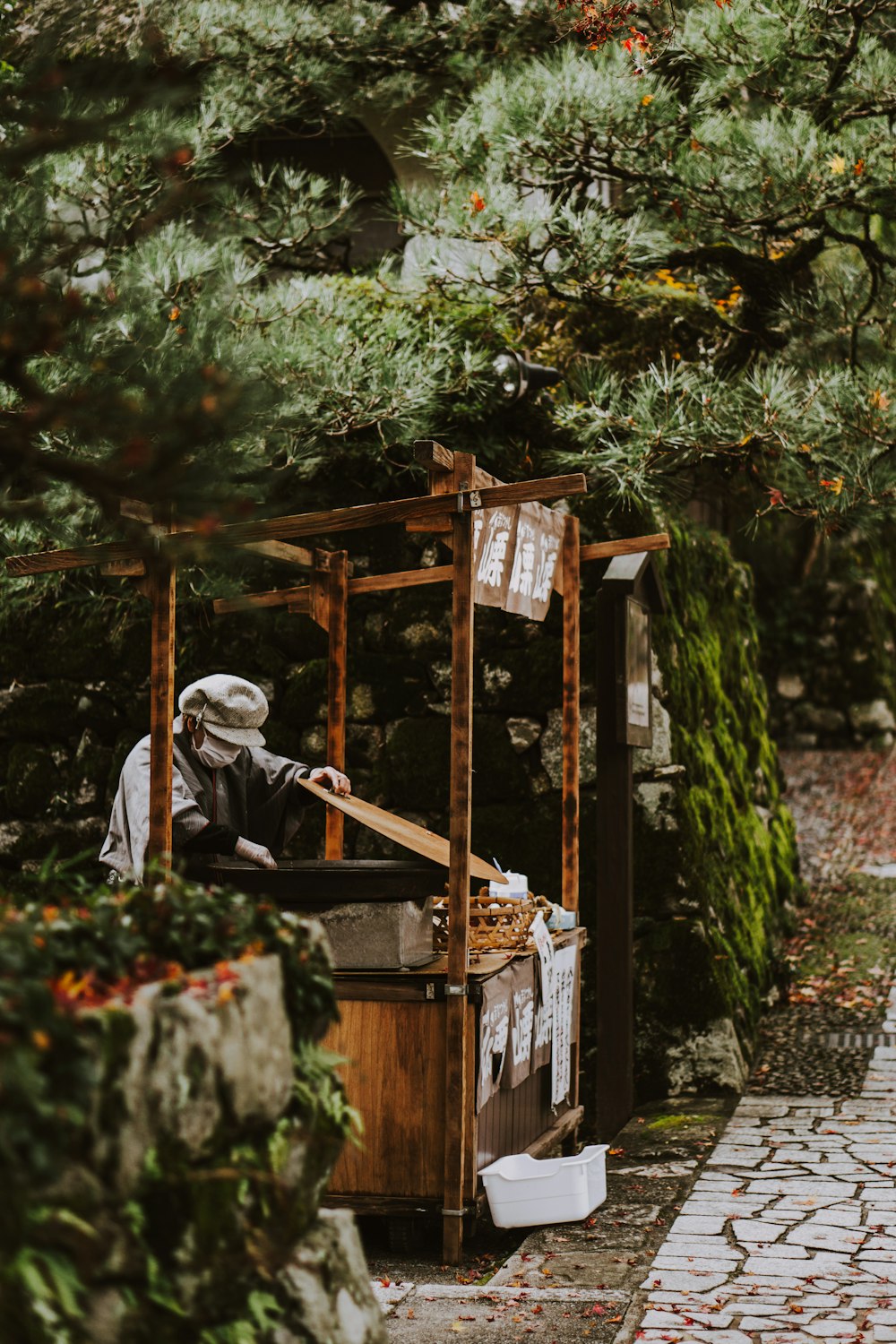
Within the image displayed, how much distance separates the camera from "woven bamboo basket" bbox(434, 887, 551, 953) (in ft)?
17.1

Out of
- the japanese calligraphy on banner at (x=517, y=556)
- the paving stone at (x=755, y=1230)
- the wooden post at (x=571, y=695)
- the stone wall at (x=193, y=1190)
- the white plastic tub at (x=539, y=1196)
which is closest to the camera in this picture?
the stone wall at (x=193, y=1190)

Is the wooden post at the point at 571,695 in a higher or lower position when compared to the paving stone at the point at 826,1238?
higher

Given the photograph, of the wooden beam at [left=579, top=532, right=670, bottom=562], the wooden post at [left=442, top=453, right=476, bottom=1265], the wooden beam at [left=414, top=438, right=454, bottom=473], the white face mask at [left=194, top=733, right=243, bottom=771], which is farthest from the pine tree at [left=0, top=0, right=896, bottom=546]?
the wooden post at [left=442, top=453, right=476, bottom=1265]

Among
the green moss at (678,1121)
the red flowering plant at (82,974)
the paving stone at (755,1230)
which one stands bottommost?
the green moss at (678,1121)

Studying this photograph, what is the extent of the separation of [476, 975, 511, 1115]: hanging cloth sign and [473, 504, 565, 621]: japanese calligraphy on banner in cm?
139

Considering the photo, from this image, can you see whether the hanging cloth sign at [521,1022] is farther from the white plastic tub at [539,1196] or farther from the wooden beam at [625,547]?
the wooden beam at [625,547]

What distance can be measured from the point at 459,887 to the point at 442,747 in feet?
8.65

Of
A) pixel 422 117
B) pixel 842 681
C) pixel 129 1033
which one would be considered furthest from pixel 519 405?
pixel 842 681

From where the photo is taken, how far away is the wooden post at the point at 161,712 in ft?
15.7

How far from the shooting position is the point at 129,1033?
84.4 inches

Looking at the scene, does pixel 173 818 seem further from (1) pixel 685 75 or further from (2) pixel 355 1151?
(1) pixel 685 75

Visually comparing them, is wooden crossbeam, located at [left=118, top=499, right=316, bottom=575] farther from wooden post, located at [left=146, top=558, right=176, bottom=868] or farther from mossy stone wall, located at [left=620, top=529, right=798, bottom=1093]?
mossy stone wall, located at [left=620, top=529, right=798, bottom=1093]

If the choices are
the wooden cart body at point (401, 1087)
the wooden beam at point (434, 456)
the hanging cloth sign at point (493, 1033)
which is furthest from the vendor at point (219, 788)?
the wooden beam at point (434, 456)

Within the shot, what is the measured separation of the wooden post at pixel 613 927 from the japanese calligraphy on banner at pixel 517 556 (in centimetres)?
74
